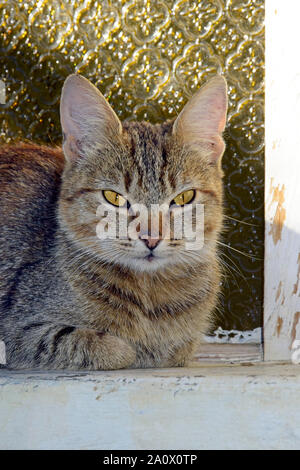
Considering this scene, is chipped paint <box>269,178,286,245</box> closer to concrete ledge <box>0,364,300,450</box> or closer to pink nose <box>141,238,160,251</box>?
pink nose <box>141,238,160,251</box>

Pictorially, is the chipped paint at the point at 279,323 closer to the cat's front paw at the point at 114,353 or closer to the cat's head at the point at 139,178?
the cat's head at the point at 139,178

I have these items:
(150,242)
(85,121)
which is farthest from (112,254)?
(85,121)

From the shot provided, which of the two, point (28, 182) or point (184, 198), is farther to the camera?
point (28, 182)

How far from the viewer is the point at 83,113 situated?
1.63 meters

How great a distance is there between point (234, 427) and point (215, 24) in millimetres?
1260

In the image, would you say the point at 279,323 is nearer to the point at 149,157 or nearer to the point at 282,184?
the point at 282,184

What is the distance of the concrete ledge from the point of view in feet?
4.13

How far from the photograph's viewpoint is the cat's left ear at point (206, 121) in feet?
5.36

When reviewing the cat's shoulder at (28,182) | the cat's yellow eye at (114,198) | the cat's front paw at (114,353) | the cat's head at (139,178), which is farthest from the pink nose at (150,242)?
the cat's shoulder at (28,182)

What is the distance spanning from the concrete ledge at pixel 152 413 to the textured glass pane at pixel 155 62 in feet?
2.54

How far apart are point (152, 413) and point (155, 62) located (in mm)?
1160

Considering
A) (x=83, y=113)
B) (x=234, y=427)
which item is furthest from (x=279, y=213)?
(x=234, y=427)

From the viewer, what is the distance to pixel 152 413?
127 cm
